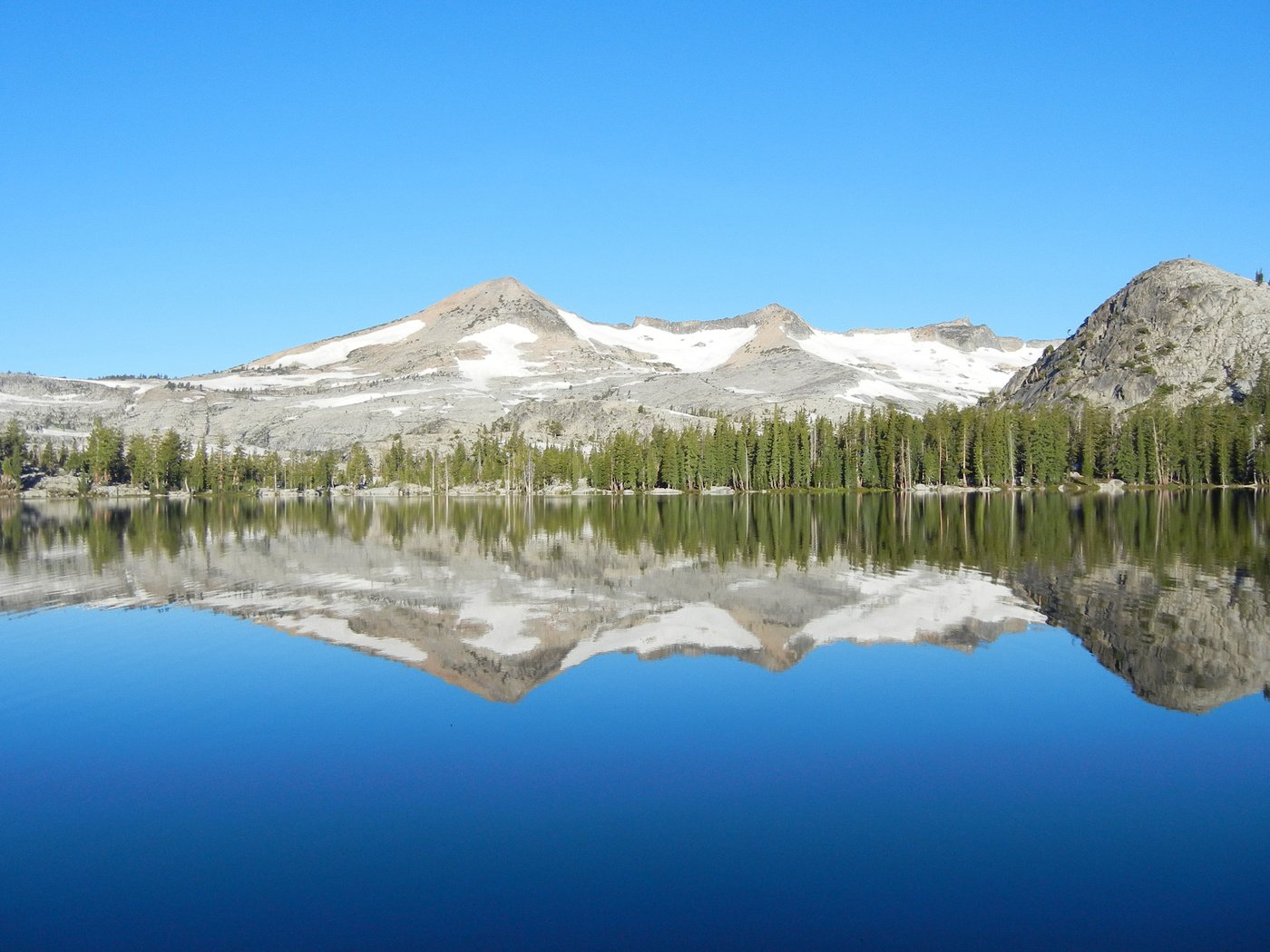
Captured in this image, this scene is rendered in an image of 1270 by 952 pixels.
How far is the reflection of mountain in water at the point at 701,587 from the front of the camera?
19.6 m

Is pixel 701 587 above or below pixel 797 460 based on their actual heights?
below

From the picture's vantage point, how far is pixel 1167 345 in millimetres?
166250

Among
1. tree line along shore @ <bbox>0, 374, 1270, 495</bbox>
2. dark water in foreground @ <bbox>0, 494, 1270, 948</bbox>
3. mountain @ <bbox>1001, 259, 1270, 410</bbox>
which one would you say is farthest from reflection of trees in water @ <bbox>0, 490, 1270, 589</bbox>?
mountain @ <bbox>1001, 259, 1270, 410</bbox>

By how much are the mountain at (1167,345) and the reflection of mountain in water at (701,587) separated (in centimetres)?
11088

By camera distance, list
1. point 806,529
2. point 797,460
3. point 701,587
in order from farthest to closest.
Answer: point 797,460
point 806,529
point 701,587

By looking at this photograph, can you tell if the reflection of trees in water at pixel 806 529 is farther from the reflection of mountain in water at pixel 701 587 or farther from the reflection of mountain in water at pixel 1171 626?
the reflection of mountain in water at pixel 1171 626

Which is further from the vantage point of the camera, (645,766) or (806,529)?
(806,529)

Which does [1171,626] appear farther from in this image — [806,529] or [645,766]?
[806,529]

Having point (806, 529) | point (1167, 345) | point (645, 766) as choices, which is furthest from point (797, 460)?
point (645, 766)

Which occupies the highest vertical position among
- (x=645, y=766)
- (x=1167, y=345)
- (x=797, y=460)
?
(x=1167, y=345)

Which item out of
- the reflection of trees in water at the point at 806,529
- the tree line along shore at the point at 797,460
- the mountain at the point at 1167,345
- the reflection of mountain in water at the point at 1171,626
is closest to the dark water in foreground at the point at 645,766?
the reflection of mountain in water at the point at 1171,626

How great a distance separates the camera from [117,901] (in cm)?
919

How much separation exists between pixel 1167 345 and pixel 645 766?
182 meters

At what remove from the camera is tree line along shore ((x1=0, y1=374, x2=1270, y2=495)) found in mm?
116000
